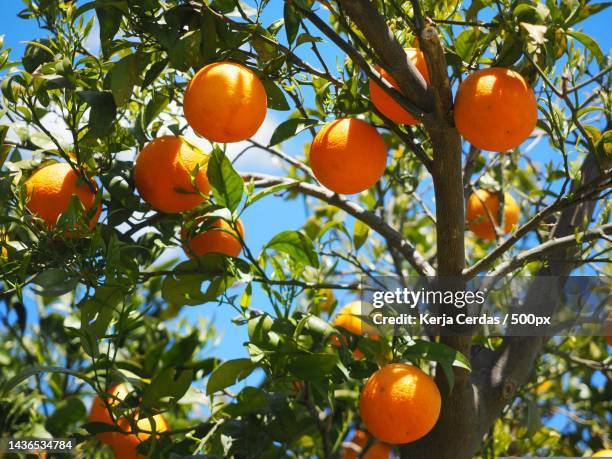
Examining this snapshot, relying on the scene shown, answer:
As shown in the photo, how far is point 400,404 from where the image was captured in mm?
1121

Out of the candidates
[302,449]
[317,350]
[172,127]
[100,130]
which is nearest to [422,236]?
[302,449]

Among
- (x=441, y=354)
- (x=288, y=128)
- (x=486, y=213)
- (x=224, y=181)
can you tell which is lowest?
(x=441, y=354)

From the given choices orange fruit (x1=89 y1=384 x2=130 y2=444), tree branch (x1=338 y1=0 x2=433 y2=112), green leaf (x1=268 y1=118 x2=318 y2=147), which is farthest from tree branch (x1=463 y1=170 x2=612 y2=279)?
orange fruit (x1=89 y1=384 x2=130 y2=444)

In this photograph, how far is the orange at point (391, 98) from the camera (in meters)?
1.11

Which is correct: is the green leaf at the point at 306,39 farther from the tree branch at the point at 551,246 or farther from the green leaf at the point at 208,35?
the tree branch at the point at 551,246

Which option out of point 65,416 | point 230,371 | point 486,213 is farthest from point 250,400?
point 486,213

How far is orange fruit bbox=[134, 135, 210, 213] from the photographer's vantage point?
117cm

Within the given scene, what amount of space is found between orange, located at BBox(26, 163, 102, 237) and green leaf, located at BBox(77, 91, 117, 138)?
0.14 meters

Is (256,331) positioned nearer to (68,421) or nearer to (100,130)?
(100,130)

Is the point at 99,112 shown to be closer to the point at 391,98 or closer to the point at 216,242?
the point at 216,242

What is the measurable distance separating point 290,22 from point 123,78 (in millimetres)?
252

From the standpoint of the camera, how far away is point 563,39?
1.03 m

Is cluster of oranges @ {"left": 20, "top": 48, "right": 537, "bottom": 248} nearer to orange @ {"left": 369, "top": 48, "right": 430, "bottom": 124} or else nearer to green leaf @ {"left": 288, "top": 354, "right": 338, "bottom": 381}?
orange @ {"left": 369, "top": 48, "right": 430, "bottom": 124}

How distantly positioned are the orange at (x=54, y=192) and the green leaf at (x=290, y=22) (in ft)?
1.33
